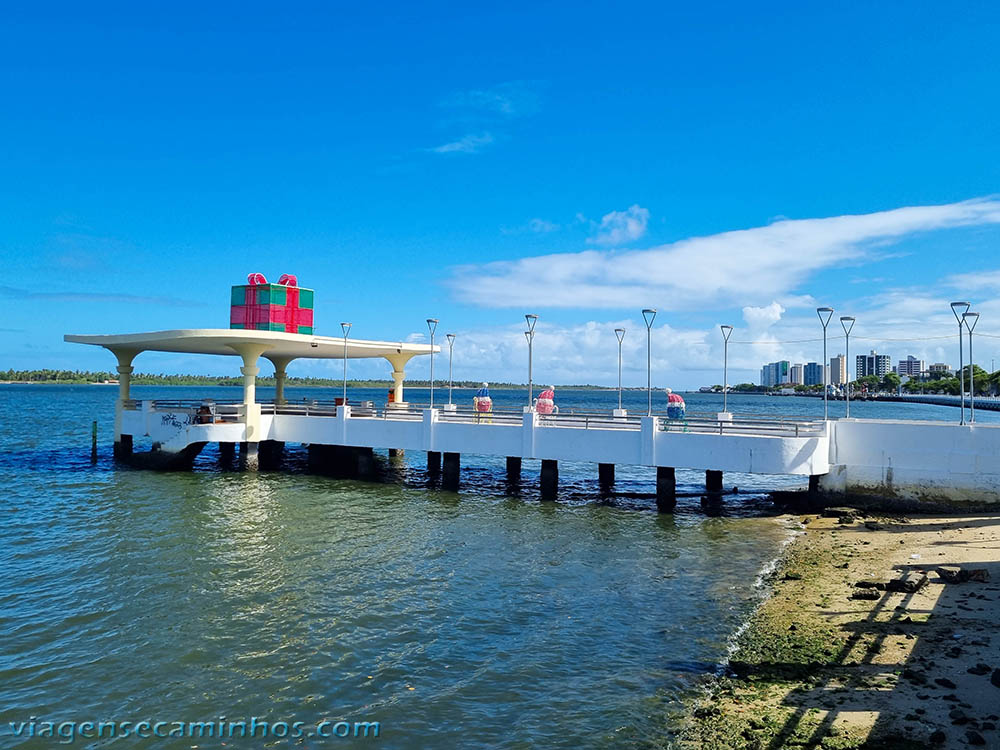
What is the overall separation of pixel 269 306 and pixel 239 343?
3.16 meters

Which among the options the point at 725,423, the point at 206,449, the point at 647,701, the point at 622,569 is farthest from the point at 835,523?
the point at 206,449

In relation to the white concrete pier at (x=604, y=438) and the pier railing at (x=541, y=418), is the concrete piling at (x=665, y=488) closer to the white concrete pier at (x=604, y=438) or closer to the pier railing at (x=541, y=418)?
the white concrete pier at (x=604, y=438)

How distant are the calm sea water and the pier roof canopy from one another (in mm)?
8400

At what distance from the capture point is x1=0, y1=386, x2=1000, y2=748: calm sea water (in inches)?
402

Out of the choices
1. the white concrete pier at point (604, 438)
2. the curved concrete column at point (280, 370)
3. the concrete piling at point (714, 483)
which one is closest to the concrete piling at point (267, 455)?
the white concrete pier at point (604, 438)

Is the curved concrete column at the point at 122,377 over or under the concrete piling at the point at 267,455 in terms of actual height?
over

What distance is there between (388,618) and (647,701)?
5.85 metres

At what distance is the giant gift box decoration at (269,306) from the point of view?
118ft

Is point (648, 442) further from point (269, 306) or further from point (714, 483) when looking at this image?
point (269, 306)

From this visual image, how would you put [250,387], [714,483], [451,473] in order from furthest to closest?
[250,387]
[451,473]
[714,483]

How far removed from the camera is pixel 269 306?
117ft

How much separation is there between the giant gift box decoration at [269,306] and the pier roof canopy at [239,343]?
4.51 feet

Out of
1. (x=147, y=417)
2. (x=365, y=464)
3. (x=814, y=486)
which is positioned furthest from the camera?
(x=147, y=417)

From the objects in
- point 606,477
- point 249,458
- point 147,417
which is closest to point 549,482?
point 606,477
